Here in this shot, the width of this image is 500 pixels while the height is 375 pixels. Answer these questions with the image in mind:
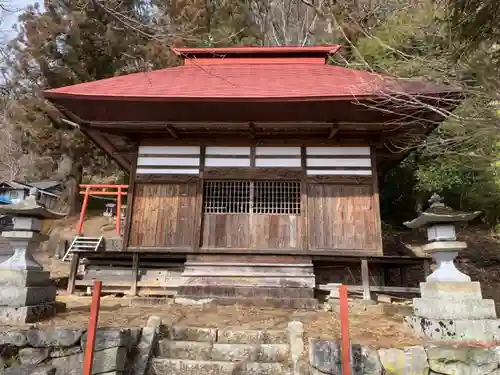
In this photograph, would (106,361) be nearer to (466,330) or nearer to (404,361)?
(404,361)

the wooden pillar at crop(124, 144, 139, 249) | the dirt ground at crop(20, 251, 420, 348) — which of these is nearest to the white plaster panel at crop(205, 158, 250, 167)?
the wooden pillar at crop(124, 144, 139, 249)

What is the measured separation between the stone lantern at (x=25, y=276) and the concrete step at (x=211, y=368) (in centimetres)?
Answer: 194

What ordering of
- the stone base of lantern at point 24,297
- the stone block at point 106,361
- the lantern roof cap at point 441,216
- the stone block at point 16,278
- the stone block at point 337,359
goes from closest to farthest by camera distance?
the stone block at point 337,359, the stone block at point 106,361, the lantern roof cap at point 441,216, the stone base of lantern at point 24,297, the stone block at point 16,278

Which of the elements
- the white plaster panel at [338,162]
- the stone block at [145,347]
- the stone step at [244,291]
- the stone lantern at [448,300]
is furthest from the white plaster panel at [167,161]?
the stone lantern at [448,300]

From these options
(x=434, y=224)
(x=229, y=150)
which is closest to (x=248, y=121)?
(x=229, y=150)

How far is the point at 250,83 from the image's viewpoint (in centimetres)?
831

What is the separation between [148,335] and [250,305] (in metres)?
2.65

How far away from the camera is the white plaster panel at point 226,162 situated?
316 inches

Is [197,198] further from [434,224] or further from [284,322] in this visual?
[434,224]

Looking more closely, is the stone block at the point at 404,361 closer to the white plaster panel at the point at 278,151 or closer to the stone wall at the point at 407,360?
the stone wall at the point at 407,360

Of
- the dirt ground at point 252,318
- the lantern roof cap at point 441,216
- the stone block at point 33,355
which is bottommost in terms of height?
the stone block at point 33,355

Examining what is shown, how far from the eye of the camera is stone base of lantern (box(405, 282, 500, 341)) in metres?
4.12

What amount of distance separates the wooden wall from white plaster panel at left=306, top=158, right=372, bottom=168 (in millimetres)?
21

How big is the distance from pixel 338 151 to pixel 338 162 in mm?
245
